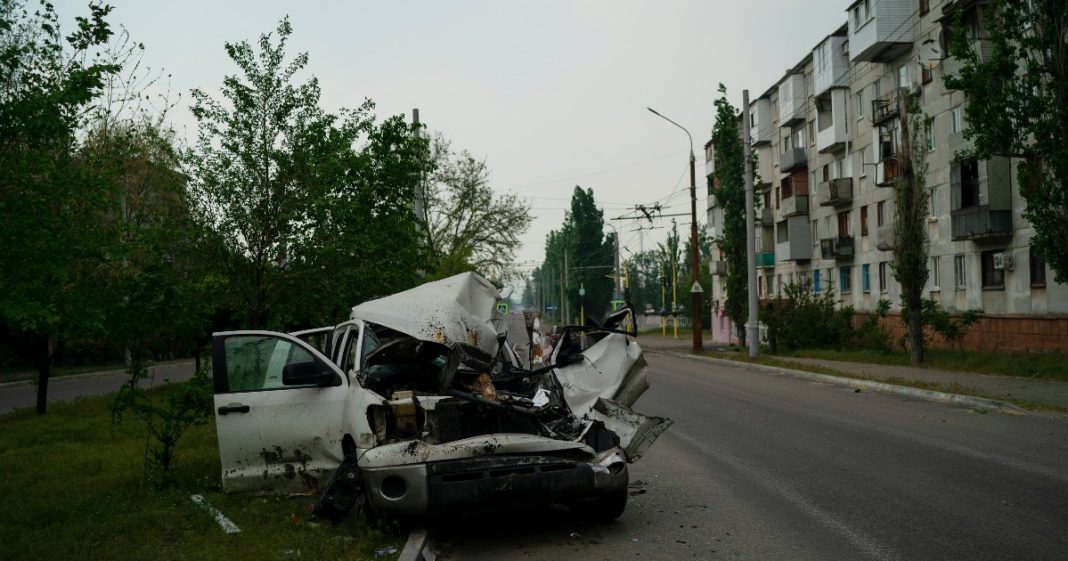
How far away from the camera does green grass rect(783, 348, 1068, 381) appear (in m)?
22.0

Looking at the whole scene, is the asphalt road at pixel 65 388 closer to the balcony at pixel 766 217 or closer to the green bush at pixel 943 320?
the green bush at pixel 943 320

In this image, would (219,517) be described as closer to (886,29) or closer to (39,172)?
(39,172)

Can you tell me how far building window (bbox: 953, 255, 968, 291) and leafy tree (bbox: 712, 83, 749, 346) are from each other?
10176mm

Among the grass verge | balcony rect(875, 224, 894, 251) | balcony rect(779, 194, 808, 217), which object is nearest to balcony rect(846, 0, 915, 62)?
balcony rect(875, 224, 894, 251)

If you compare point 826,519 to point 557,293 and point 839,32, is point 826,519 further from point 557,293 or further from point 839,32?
point 557,293

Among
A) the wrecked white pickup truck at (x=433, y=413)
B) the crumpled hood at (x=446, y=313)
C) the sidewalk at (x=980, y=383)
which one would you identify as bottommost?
the sidewalk at (x=980, y=383)

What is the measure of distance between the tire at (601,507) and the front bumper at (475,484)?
16.1 inches

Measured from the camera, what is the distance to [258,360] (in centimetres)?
820

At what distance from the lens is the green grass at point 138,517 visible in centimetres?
650

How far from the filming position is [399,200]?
18922mm

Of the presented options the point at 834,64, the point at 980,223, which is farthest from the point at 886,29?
the point at 980,223

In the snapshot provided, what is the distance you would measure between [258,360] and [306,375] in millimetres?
779

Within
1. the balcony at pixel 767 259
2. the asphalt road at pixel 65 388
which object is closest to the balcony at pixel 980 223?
the balcony at pixel 767 259

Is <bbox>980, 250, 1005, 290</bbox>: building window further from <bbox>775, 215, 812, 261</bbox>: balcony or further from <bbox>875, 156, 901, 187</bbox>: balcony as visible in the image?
<bbox>775, 215, 812, 261</bbox>: balcony
